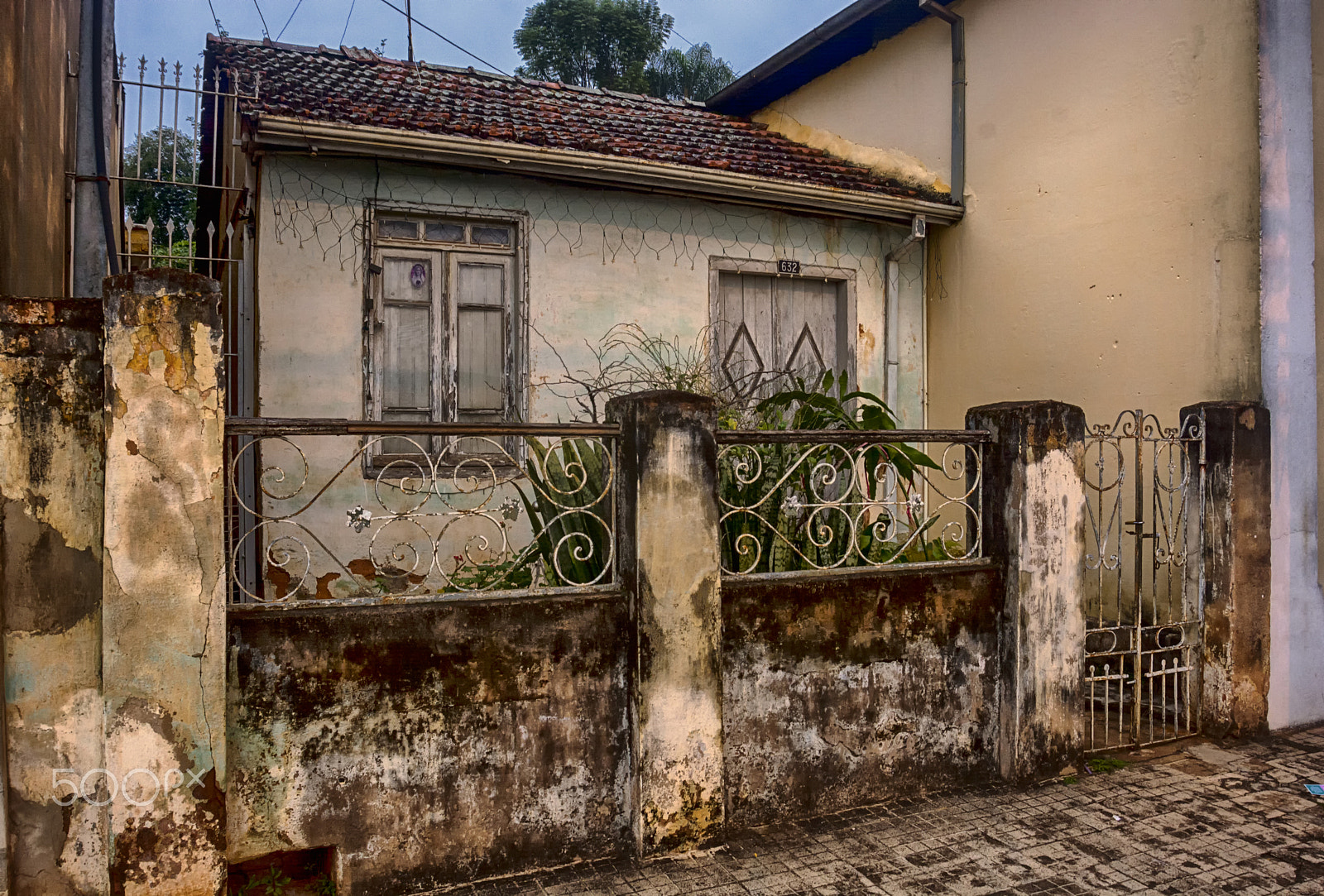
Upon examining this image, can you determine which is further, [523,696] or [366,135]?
[366,135]

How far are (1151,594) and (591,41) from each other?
20945 mm

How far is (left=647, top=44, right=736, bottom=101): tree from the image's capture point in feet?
74.9

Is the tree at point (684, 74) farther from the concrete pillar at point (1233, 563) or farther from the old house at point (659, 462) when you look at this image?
the concrete pillar at point (1233, 563)

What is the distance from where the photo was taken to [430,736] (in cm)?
326

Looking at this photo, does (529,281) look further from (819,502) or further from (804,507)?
(819,502)

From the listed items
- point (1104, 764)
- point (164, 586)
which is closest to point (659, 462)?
point (164, 586)

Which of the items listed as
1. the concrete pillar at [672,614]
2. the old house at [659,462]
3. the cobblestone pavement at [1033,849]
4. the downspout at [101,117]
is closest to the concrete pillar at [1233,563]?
the old house at [659,462]

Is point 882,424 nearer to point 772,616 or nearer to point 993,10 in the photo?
point 772,616

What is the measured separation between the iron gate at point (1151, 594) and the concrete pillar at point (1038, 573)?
0.79 feet

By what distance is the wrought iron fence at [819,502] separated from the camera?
12.9 ft

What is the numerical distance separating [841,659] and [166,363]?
9.11 feet

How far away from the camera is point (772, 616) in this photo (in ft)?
12.4

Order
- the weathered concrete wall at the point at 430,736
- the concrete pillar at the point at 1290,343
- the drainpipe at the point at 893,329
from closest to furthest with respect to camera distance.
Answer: the weathered concrete wall at the point at 430,736 < the concrete pillar at the point at 1290,343 < the drainpipe at the point at 893,329

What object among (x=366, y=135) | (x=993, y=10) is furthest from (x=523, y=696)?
(x=993, y=10)
